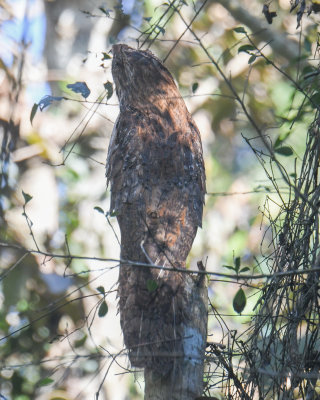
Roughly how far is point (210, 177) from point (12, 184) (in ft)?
9.35

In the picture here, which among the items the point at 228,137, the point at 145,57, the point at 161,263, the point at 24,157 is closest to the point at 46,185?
the point at 24,157

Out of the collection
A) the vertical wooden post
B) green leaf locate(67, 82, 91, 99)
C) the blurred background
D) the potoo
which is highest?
the blurred background

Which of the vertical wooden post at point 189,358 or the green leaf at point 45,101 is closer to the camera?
the vertical wooden post at point 189,358

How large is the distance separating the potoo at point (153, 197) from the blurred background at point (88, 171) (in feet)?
7.09

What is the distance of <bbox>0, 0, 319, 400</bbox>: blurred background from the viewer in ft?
21.4

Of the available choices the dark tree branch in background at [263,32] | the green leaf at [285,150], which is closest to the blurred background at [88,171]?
the dark tree branch in background at [263,32]

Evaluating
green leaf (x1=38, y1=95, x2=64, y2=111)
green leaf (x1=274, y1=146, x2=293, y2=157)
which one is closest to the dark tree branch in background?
green leaf (x1=274, y1=146, x2=293, y2=157)

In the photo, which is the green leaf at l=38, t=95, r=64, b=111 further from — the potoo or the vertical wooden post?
the vertical wooden post

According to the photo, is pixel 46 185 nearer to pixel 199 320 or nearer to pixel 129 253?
pixel 129 253

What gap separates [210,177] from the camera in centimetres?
866

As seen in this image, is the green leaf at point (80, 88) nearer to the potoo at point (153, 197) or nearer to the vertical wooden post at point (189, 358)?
the potoo at point (153, 197)

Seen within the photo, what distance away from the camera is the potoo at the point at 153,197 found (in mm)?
2912

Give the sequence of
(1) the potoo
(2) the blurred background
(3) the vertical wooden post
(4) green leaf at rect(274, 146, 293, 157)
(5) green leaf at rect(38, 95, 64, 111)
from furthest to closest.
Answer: (2) the blurred background, (4) green leaf at rect(274, 146, 293, 157), (5) green leaf at rect(38, 95, 64, 111), (1) the potoo, (3) the vertical wooden post

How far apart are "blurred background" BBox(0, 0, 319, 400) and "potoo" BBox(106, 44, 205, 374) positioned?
2.16 m
